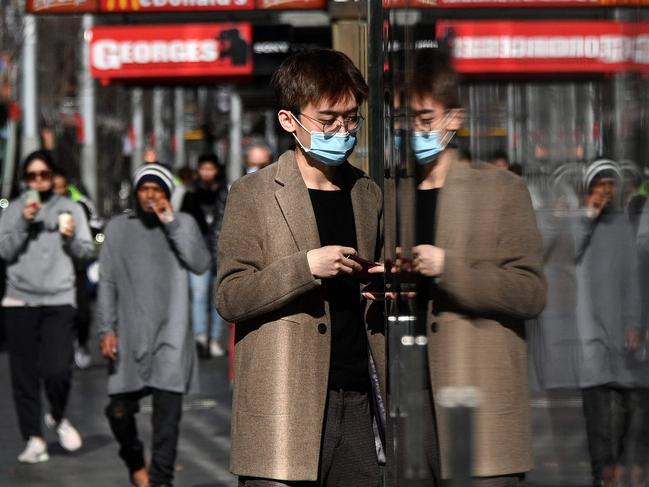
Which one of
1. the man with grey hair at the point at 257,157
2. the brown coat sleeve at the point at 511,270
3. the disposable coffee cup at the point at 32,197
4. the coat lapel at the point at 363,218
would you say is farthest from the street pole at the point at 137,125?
the brown coat sleeve at the point at 511,270

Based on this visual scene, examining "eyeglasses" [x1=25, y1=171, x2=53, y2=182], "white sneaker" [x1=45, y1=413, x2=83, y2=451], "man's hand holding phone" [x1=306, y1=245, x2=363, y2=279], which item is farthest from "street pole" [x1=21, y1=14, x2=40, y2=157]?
"man's hand holding phone" [x1=306, y1=245, x2=363, y2=279]

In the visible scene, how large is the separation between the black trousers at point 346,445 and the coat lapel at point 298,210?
377mm

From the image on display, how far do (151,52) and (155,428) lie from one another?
6.10 metres

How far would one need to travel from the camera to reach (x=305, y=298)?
11.1 feet

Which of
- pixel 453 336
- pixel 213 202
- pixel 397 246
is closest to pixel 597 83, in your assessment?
pixel 453 336

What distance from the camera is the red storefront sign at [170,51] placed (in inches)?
479

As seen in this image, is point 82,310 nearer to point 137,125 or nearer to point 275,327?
point 275,327

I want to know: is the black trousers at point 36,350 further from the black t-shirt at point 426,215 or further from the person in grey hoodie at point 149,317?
the black t-shirt at point 426,215

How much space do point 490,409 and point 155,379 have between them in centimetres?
525

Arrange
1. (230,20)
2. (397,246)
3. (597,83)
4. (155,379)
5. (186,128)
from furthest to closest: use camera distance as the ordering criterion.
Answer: (186,128)
(230,20)
(155,379)
(397,246)
(597,83)

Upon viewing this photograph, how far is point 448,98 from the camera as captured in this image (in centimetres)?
171

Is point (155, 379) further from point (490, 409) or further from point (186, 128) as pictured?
point (186, 128)

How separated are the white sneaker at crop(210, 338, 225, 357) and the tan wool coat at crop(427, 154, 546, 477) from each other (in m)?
12.1

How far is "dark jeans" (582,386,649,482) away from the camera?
1430mm
